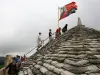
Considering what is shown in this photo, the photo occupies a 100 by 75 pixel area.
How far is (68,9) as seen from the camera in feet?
44.4

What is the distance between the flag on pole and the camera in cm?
1310

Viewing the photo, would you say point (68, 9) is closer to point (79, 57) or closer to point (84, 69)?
point (79, 57)

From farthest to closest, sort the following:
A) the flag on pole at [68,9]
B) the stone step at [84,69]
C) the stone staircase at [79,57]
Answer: the flag on pole at [68,9]
the stone staircase at [79,57]
the stone step at [84,69]

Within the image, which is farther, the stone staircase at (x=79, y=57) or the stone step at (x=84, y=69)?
the stone staircase at (x=79, y=57)

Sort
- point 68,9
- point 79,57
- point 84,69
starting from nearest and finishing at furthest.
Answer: point 84,69
point 79,57
point 68,9

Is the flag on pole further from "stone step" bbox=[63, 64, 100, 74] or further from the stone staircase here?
"stone step" bbox=[63, 64, 100, 74]

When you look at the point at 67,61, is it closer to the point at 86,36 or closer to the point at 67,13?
the point at 86,36

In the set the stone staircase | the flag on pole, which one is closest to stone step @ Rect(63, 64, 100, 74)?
the stone staircase

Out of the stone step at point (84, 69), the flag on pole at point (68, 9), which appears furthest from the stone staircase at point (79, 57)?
the flag on pole at point (68, 9)

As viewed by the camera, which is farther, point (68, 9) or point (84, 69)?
point (68, 9)

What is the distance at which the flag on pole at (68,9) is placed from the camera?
13.1 metres

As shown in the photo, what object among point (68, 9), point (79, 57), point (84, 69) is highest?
point (68, 9)

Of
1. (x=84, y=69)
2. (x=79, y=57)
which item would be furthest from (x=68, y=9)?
(x=84, y=69)

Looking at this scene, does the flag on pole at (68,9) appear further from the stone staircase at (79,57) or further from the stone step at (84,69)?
the stone step at (84,69)
